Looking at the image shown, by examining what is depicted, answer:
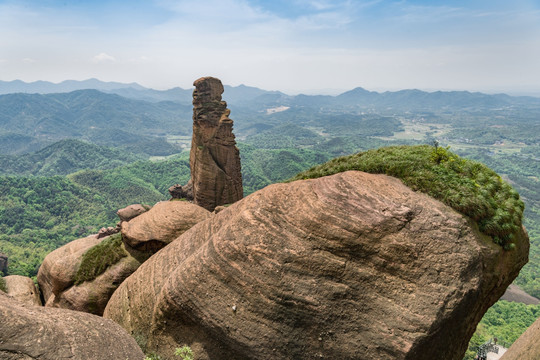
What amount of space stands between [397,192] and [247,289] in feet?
24.6

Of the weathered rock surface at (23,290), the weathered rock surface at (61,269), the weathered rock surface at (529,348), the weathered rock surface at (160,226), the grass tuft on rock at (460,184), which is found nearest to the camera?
Answer: the weathered rock surface at (529,348)

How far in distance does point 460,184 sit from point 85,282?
23659 millimetres

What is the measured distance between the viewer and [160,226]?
2016 cm

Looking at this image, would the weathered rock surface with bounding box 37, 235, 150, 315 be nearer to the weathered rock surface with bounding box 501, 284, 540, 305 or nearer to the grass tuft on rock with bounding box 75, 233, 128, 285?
the grass tuft on rock with bounding box 75, 233, 128, 285

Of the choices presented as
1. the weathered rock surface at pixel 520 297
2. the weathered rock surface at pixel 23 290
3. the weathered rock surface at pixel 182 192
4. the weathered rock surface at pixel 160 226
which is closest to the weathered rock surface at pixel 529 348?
the weathered rock surface at pixel 160 226

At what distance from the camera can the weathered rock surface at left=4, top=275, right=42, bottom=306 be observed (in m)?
23.5

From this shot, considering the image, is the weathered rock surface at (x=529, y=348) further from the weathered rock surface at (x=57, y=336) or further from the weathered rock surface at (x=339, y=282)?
the weathered rock surface at (x=57, y=336)

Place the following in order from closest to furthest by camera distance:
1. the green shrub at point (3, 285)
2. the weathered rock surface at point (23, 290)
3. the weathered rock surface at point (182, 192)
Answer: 1. the green shrub at point (3, 285)
2. the weathered rock surface at point (23, 290)
3. the weathered rock surface at point (182, 192)

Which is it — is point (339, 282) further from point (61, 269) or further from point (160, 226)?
point (61, 269)

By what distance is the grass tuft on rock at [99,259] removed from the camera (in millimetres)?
20453

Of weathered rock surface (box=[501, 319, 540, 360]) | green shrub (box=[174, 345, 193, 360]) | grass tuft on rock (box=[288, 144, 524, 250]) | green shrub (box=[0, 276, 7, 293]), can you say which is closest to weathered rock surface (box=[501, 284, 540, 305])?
weathered rock surface (box=[501, 319, 540, 360])

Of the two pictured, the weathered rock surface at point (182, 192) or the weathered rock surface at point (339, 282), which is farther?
the weathered rock surface at point (182, 192)

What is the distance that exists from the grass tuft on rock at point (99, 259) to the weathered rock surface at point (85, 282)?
269mm

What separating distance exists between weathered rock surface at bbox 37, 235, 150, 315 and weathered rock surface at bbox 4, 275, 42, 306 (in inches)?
111
